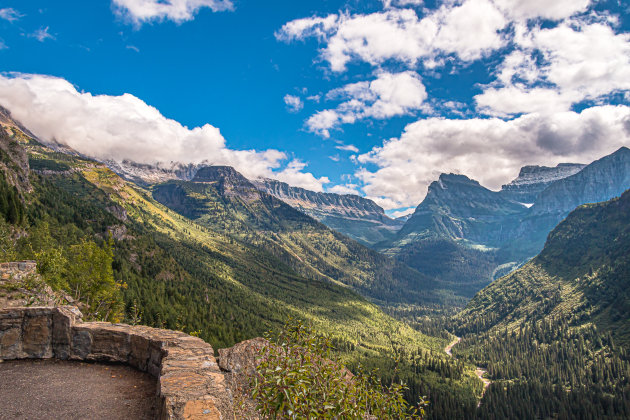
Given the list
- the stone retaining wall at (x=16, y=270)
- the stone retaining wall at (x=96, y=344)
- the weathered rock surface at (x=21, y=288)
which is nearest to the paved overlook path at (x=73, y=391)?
the stone retaining wall at (x=96, y=344)

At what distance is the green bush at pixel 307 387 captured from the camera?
1084cm

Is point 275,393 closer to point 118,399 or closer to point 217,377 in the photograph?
point 217,377

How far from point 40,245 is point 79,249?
39597mm

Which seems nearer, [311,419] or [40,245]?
[311,419]

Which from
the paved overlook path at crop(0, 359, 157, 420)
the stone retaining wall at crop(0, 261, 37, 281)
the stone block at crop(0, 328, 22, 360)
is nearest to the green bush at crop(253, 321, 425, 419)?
the paved overlook path at crop(0, 359, 157, 420)

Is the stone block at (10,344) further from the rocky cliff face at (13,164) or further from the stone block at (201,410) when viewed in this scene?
the rocky cliff face at (13,164)

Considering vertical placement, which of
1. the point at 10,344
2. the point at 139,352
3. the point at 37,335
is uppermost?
the point at 37,335

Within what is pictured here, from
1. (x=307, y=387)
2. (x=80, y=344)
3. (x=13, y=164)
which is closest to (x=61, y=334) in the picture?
(x=80, y=344)

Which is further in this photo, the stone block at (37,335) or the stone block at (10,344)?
the stone block at (37,335)

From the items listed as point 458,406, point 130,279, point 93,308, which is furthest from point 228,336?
point 458,406

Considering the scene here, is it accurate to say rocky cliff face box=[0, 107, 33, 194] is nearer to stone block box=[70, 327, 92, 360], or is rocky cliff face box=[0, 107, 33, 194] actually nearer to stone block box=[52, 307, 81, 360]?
stone block box=[52, 307, 81, 360]

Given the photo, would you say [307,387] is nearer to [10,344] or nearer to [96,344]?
[96,344]

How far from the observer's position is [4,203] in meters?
106

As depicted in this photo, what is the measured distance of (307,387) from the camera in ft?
38.6
